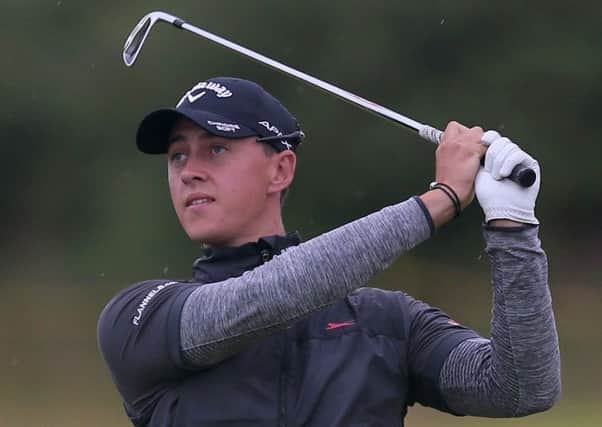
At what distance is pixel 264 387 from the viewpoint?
7.33 feet

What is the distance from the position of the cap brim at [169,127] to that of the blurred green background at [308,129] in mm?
7303

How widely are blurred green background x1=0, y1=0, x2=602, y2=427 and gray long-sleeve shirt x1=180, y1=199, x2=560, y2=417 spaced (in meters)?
7.60

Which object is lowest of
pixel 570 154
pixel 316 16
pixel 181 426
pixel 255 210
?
Answer: pixel 181 426

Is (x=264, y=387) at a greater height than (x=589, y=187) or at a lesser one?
lesser

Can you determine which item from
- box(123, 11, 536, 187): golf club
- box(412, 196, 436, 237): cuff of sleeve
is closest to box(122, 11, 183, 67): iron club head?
box(123, 11, 536, 187): golf club

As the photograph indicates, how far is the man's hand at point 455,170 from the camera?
219cm

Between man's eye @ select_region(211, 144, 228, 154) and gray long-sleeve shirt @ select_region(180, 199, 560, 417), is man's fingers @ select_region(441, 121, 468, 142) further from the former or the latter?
man's eye @ select_region(211, 144, 228, 154)

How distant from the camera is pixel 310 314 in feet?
7.26

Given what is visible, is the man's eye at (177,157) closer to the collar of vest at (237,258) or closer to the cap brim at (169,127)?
the cap brim at (169,127)

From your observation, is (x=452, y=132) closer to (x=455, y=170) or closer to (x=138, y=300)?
(x=455, y=170)

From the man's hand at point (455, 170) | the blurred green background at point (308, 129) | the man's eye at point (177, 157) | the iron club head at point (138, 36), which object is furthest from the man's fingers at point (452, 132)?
the blurred green background at point (308, 129)

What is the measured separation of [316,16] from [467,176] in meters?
8.49

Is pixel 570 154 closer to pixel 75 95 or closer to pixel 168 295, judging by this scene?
pixel 75 95

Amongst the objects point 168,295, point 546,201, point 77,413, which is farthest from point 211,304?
point 546,201
